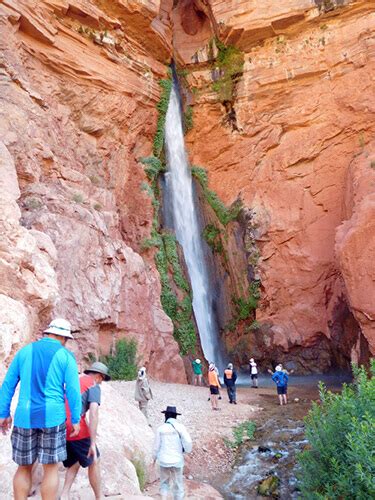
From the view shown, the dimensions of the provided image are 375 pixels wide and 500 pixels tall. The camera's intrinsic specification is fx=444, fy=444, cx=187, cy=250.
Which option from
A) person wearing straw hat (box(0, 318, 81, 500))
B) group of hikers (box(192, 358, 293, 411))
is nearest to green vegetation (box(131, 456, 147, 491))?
person wearing straw hat (box(0, 318, 81, 500))

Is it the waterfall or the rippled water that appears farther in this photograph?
the waterfall

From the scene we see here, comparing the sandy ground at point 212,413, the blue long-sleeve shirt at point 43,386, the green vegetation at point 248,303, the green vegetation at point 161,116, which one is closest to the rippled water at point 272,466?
the sandy ground at point 212,413

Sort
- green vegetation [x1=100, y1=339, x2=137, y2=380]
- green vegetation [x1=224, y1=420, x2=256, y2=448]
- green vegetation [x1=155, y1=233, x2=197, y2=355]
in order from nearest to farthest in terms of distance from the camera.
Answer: green vegetation [x1=224, y1=420, x2=256, y2=448], green vegetation [x1=100, y1=339, x2=137, y2=380], green vegetation [x1=155, y1=233, x2=197, y2=355]

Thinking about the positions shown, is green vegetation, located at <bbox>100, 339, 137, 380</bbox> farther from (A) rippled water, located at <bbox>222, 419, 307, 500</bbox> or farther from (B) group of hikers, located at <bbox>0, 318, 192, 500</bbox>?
(B) group of hikers, located at <bbox>0, 318, 192, 500</bbox>

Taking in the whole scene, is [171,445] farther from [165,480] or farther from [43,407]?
[43,407]

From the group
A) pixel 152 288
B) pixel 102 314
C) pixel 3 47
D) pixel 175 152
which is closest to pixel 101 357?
pixel 102 314

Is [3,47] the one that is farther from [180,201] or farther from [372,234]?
[372,234]

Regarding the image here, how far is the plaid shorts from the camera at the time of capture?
130 inches

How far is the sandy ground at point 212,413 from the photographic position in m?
8.41

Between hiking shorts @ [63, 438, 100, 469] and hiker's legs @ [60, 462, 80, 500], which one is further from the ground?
hiking shorts @ [63, 438, 100, 469]

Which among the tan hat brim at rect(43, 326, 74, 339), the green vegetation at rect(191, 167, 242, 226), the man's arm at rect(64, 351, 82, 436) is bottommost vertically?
the man's arm at rect(64, 351, 82, 436)

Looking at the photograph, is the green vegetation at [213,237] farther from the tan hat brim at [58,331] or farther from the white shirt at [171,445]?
the tan hat brim at [58,331]

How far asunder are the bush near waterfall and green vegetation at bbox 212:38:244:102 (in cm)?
2051

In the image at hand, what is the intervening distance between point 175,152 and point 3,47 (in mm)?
10732
